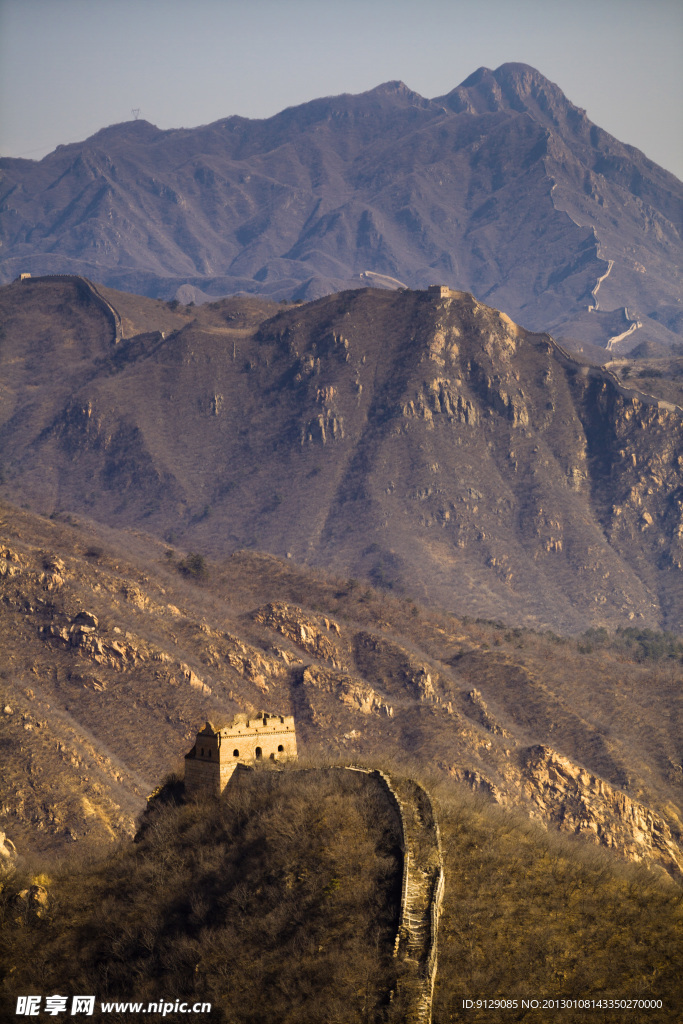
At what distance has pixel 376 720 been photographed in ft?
422

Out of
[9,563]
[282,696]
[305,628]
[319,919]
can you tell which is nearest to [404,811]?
[319,919]

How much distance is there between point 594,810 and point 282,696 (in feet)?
88.7

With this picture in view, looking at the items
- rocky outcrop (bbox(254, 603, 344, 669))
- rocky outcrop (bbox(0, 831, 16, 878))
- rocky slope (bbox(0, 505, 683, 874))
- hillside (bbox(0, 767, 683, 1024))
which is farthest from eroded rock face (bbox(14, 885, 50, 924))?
rocky outcrop (bbox(254, 603, 344, 669))

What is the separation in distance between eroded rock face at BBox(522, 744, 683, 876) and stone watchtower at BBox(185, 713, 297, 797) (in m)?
49.8

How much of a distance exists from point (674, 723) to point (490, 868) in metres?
79.8

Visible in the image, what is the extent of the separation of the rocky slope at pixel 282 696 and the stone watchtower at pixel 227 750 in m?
27.7

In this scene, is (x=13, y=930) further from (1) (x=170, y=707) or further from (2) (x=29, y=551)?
(2) (x=29, y=551)

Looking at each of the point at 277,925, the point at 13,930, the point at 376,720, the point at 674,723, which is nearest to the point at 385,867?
the point at 277,925

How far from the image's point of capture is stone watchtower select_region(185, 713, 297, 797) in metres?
65.7

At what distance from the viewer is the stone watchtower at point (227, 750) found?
65688 millimetres

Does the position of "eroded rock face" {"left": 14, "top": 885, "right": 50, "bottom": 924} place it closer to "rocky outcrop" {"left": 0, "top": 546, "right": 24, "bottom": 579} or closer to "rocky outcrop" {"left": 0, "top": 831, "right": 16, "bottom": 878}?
"rocky outcrop" {"left": 0, "top": 831, "right": 16, "bottom": 878}

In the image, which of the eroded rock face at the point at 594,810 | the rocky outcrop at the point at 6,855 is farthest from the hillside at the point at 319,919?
the eroded rock face at the point at 594,810

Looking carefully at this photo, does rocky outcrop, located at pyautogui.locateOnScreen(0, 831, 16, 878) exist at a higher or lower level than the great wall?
lower

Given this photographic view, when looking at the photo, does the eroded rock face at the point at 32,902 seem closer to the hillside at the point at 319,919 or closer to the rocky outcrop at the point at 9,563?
the hillside at the point at 319,919
